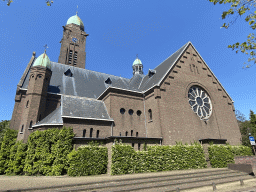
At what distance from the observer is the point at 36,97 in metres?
20.7

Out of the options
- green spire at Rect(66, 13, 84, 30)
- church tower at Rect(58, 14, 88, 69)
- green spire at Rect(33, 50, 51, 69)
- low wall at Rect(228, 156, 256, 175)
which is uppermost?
green spire at Rect(66, 13, 84, 30)

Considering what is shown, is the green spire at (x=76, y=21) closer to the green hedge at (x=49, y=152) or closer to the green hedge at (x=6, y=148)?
the green hedge at (x=6, y=148)

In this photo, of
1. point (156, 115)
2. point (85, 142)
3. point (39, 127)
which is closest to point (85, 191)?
point (85, 142)

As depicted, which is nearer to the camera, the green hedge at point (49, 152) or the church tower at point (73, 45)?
the green hedge at point (49, 152)

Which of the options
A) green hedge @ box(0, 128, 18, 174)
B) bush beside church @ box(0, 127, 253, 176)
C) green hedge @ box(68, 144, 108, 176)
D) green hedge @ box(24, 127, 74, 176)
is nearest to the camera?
green hedge @ box(68, 144, 108, 176)

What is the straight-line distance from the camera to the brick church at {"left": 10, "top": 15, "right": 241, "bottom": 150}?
18.5 m

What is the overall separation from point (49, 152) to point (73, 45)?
3195 centimetres

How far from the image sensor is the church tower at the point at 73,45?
123 feet

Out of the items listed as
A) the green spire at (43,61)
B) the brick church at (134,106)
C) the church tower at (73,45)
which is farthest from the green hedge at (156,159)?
the church tower at (73,45)

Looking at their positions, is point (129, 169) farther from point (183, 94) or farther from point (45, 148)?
point (183, 94)

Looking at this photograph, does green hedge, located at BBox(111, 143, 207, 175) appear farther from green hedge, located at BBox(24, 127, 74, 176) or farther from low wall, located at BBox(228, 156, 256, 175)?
green hedge, located at BBox(24, 127, 74, 176)

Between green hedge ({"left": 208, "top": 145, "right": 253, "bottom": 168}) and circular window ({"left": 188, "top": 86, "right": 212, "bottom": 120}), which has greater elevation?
circular window ({"left": 188, "top": 86, "right": 212, "bottom": 120})

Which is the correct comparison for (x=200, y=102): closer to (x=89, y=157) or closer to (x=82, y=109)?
(x=82, y=109)

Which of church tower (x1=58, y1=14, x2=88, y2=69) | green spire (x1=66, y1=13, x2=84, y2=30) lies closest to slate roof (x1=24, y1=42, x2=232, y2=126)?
church tower (x1=58, y1=14, x2=88, y2=69)
